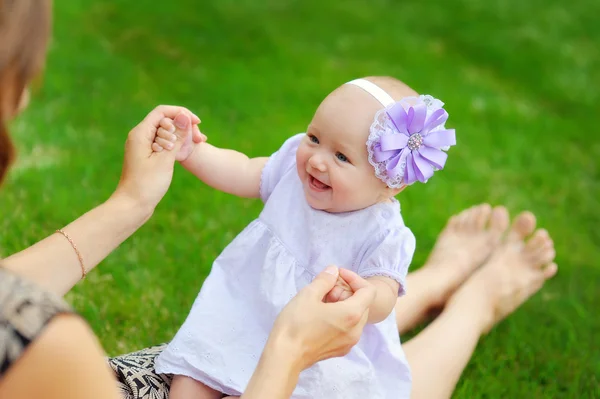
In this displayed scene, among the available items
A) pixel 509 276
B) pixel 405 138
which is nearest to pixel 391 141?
pixel 405 138

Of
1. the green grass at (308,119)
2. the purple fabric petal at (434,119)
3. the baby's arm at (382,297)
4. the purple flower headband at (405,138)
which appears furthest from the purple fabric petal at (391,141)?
the green grass at (308,119)

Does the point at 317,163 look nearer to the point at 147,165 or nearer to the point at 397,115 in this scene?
the point at 397,115

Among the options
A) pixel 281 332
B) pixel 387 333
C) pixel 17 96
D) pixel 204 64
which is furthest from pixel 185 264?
pixel 204 64

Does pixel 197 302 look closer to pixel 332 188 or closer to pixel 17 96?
pixel 332 188

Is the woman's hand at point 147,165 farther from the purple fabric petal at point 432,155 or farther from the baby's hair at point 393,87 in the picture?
the purple fabric petal at point 432,155

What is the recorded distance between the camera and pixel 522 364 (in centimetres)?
320

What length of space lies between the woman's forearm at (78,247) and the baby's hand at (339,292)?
0.60 m

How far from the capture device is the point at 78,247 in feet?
7.34

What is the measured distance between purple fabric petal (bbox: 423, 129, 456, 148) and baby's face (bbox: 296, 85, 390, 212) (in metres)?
0.17

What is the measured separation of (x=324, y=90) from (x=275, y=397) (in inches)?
140

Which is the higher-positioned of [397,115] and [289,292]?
[397,115]

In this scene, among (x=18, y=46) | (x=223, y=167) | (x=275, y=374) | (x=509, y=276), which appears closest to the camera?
(x=18, y=46)

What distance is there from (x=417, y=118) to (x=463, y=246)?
138 cm

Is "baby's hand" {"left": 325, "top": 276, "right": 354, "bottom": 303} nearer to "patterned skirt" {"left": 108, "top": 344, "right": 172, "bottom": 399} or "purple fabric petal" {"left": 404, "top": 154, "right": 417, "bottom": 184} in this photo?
"purple fabric petal" {"left": 404, "top": 154, "right": 417, "bottom": 184}
